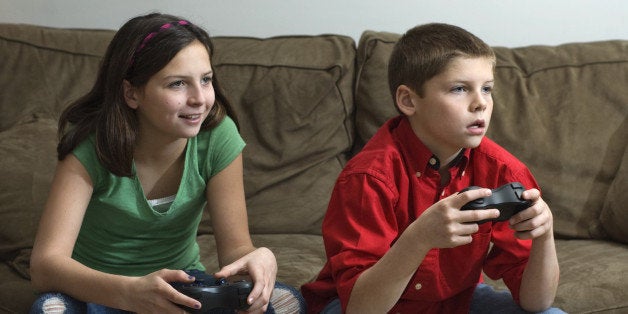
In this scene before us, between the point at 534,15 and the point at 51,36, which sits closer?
the point at 51,36

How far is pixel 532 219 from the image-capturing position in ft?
4.80

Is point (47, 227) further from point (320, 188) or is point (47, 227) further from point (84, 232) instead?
point (320, 188)

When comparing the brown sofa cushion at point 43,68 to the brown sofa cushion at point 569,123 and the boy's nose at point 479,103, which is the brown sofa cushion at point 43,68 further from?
the boy's nose at point 479,103

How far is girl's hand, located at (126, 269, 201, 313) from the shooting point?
1.46 m

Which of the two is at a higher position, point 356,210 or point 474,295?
point 356,210

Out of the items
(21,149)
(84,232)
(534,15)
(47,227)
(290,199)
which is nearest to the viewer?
(47,227)

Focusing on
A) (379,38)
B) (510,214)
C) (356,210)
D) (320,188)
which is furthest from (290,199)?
(510,214)

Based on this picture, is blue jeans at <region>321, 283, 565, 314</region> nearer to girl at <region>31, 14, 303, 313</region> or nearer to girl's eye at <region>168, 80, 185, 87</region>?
girl at <region>31, 14, 303, 313</region>

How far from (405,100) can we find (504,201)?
1.17ft

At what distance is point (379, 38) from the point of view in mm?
2559

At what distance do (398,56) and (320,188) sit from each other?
80 centimetres

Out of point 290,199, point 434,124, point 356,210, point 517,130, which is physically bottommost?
point 290,199

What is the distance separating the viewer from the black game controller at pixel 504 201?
4.60ft

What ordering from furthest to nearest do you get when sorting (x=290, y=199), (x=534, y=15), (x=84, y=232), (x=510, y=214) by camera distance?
(x=534, y=15), (x=290, y=199), (x=84, y=232), (x=510, y=214)
